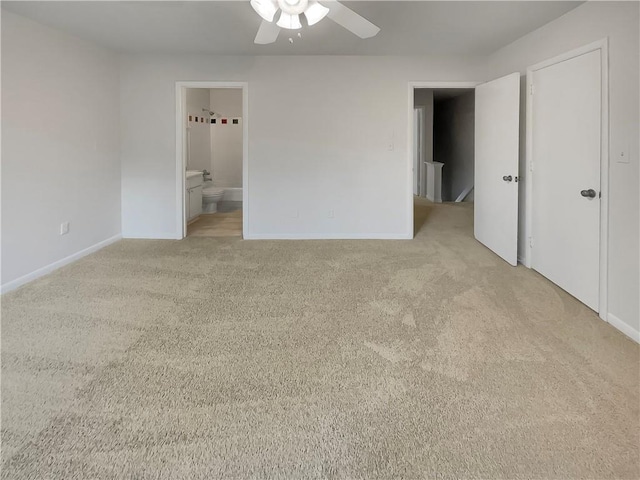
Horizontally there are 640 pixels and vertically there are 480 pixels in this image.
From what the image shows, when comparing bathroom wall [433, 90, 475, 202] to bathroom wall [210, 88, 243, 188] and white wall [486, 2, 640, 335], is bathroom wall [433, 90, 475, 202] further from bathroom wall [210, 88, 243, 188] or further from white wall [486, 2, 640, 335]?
white wall [486, 2, 640, 335]

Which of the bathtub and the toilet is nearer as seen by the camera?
the toilet

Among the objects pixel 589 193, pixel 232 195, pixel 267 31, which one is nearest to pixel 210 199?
pixel 232 195

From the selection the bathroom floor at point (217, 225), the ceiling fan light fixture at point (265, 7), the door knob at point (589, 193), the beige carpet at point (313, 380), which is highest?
the ceiling fan light fixture at point (265, 7)

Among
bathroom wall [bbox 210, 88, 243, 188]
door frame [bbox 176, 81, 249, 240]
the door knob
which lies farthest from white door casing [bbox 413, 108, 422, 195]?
the door knob

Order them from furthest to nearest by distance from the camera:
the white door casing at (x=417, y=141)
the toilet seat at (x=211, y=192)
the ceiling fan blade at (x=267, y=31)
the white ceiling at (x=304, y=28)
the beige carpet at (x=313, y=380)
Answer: the white door casing at (x=417, y=141) < the toilet seat at (x=211, y=192) < the white ceiling at (x=304, y=28) < the ceiling fan blade at (x=267, y=31) < the beige carpet at (x=313, y=380)

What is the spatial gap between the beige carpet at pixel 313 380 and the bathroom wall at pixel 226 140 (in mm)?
5626

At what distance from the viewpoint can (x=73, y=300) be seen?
325 cm

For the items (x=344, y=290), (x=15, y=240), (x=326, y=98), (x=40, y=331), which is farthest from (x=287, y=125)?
(x=40, y=331)

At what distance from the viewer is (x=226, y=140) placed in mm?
9125

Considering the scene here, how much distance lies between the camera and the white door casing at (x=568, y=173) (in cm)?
304

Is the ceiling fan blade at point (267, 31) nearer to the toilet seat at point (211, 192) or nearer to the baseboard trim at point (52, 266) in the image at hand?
the baseboard trim at point (52, 266)

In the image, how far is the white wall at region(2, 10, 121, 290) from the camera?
3494 mm

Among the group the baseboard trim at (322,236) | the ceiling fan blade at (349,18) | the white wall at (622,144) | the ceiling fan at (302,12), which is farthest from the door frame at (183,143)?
the white wall at (622,144)

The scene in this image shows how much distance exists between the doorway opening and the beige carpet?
5.18 metres
